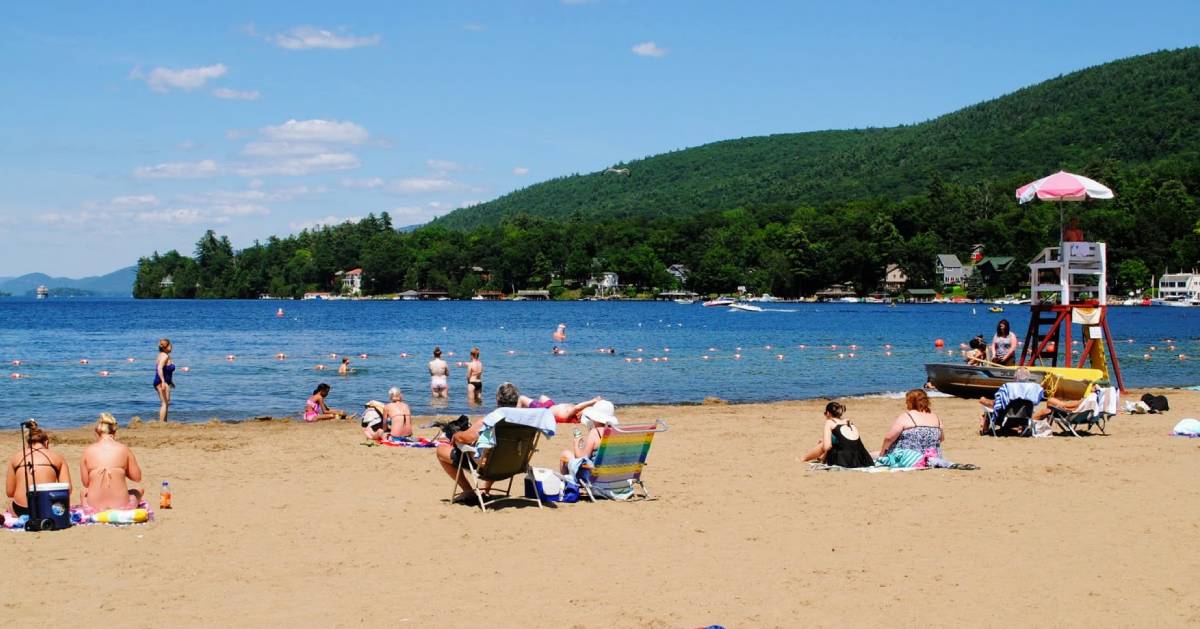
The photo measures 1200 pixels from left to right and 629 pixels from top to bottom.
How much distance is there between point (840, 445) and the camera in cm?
1230

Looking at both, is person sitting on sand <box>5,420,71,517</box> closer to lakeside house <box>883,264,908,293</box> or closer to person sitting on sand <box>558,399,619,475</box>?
person sitting on sand <box>558,399,619,475</box>

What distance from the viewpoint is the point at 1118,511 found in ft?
31.7

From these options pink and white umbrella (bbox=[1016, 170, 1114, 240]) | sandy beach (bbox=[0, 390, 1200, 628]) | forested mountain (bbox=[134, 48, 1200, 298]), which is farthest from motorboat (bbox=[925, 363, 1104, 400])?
forested mountain (bbox=[134, 48, 1200, 298])

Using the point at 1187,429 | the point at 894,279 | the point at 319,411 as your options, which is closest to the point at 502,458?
the point at 319,411

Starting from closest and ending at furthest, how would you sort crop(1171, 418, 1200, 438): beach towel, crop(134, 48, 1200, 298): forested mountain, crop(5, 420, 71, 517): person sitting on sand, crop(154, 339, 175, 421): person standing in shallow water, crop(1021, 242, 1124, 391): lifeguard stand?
crop(5, 420, 71, 517): person sitting on sand → crop(1171, 418, 1200, 438): beach towel → crop(154, 339, 175, 421): person standing in shallow water → crop(1021, 242, 1124, 391): lifeguard stand → crop(134, 48, 1200, 298): forested mountain

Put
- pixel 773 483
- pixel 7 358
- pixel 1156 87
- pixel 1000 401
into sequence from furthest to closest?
pixel 1156 87 < pixel 7 358 < pixel 1000 401 < pixel 773 483

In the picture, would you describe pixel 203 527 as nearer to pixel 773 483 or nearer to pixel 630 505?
pixel 630 505

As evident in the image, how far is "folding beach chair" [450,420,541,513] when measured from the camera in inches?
387

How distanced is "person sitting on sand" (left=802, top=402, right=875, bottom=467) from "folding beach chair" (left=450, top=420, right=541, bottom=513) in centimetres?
370

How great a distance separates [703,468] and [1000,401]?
502cm

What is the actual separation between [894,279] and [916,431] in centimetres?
14831

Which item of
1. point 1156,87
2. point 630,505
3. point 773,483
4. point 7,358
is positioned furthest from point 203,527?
point 1156,87

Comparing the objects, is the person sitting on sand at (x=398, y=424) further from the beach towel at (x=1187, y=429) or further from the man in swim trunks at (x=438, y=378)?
the beach towel at (x=1187, y=429)

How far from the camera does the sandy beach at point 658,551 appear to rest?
6.79 metres
